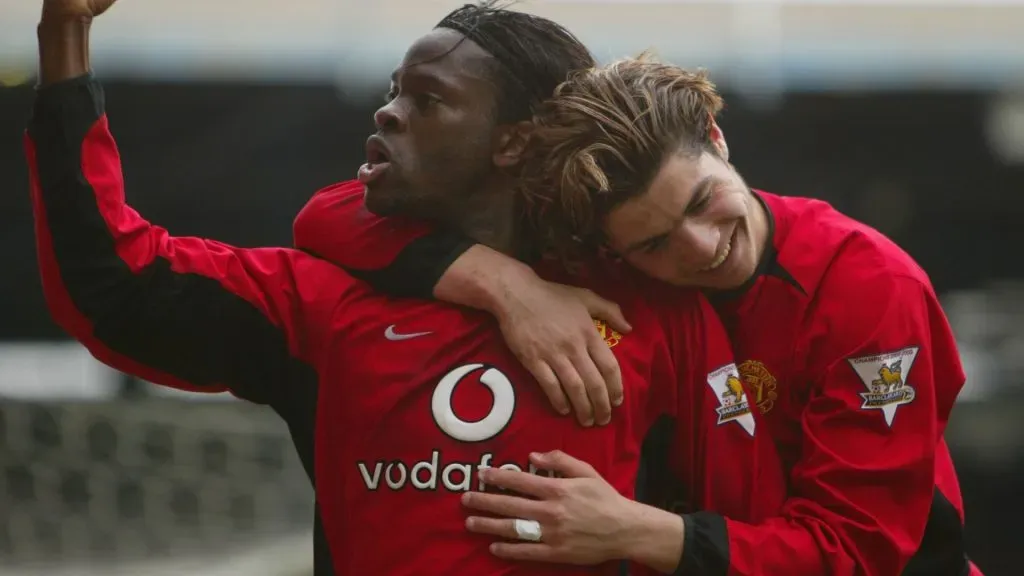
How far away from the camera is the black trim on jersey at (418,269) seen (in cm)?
195

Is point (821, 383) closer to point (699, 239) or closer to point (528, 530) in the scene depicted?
point (699, 239)

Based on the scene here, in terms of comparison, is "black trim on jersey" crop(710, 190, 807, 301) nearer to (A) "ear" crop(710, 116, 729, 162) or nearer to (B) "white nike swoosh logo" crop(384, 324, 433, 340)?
(A) "ear" crop(710, 116, 729, 162)

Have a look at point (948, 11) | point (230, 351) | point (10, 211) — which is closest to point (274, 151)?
point (10, 211)

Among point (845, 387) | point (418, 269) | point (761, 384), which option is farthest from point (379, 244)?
point (845, 387)

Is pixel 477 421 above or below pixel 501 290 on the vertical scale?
below

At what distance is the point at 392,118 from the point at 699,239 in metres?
0.52

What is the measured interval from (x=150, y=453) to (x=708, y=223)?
496 cm

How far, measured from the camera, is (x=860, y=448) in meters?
1.89

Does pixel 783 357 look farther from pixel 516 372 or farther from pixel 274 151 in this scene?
pixel 274 151

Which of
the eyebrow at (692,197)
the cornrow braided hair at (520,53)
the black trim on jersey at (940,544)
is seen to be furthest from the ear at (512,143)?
the black trim on jersey at (940,544)

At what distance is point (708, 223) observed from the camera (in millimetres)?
1915

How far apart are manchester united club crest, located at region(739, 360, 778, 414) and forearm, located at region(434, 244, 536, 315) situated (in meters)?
0.41

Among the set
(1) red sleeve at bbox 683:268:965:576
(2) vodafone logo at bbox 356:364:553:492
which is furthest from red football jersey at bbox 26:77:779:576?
(1) red sleeve at bbox 683:268:965:576

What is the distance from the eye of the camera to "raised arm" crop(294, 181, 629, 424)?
1.89m
